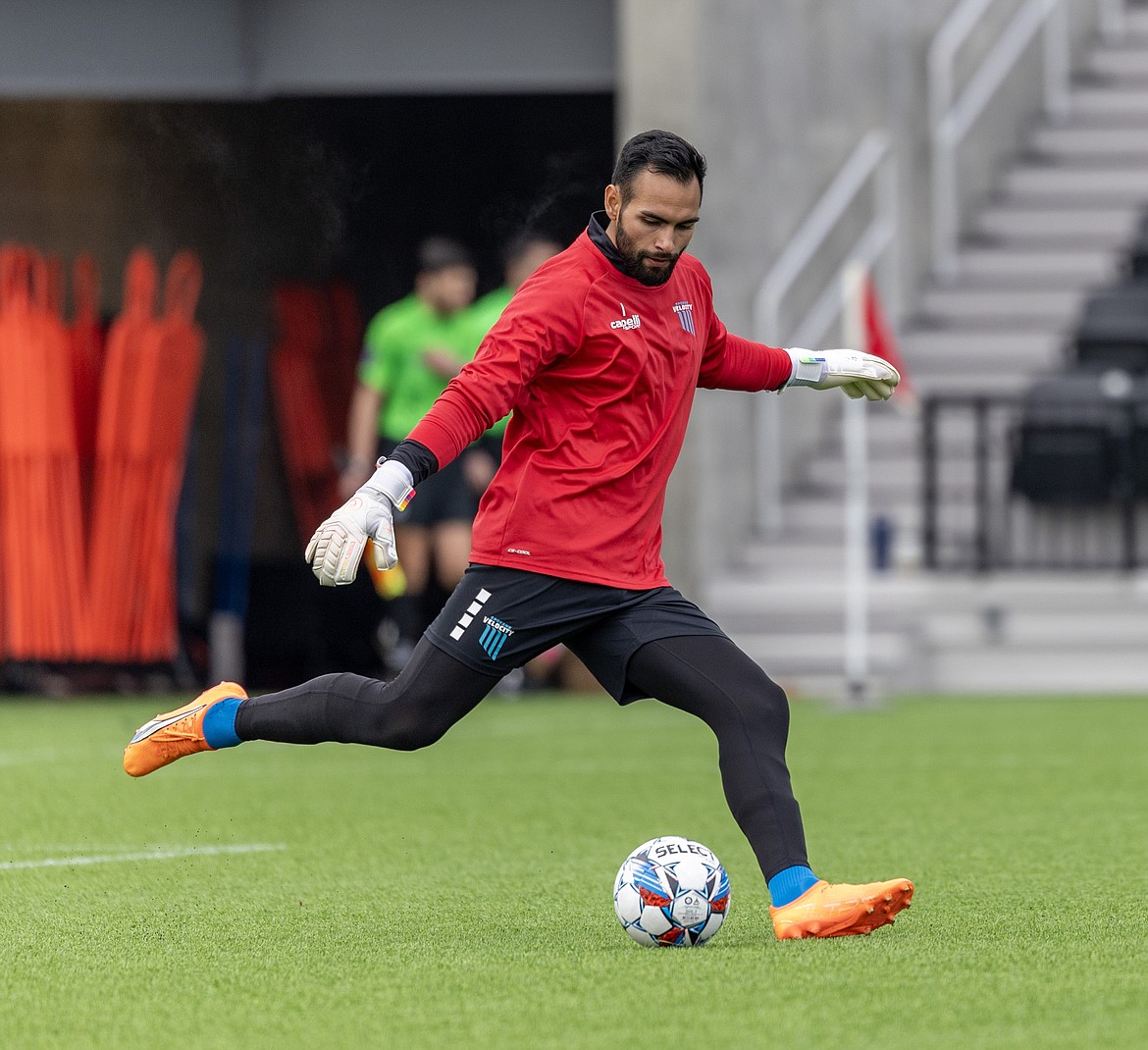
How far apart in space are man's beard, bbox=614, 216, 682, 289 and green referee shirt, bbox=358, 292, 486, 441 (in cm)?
736

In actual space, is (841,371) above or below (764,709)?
above

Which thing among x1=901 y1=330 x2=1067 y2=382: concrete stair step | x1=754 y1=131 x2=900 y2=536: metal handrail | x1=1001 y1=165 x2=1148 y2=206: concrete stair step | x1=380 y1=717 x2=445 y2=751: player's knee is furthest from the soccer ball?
x1=1001 y1=165 x2=1148 y2=206: concrete stair step

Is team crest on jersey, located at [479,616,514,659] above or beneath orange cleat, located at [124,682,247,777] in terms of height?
above

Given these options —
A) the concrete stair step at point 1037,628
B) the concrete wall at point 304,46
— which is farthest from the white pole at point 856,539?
the concrete wall at point 304,46

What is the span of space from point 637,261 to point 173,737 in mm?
1615

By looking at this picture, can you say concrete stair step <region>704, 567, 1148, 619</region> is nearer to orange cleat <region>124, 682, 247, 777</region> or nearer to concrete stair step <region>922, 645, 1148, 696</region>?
concrete stair step <region>922, 645, 1148, 696</region>

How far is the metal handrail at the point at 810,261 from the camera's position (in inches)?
591

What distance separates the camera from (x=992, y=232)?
17234 mm

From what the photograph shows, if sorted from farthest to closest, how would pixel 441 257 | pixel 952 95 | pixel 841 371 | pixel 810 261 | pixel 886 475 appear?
pixel 952 95
pixel 810 261
pixel 886 475
pixel 441 257
pixel 841 371

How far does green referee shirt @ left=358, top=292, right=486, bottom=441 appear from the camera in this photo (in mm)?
12367

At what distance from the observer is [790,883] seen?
484 centimetres

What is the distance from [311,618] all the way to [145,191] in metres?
3.55

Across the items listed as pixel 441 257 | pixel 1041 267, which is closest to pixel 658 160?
pixel 441 257

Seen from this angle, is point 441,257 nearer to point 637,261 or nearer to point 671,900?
point 637,261
